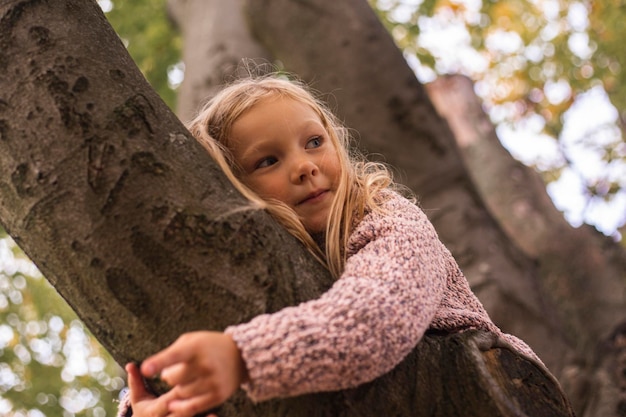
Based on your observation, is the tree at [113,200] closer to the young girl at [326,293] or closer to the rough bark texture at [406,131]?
the young girl at [326,293]

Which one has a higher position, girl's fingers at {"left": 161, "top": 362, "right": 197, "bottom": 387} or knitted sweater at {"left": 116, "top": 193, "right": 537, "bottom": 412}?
girl's fingers at {"left": 161, "top": 362, "right": 197, "bottom": 387}

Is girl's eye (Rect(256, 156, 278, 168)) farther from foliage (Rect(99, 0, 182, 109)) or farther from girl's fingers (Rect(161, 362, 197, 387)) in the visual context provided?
foliage (Rect(99, 0, 182, 109))

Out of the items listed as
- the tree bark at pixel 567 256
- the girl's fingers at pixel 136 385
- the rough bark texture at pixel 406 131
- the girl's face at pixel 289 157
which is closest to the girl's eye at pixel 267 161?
the girl's face at pixel 289 157

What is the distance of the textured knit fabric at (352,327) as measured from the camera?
1.16 metres

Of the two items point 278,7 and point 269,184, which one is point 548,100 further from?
point 269,184

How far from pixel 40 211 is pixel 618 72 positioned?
8.30 metres

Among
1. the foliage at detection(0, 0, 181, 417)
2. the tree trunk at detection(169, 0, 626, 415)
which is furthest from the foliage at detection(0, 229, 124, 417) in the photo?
the tree trunk at detection(169, 0, 626, 415)

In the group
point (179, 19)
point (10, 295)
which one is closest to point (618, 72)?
point (179, 19)

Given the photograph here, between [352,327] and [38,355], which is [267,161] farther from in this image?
[38,355]

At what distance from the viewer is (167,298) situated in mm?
1260

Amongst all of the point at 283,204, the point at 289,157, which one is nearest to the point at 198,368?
the point at 283,204

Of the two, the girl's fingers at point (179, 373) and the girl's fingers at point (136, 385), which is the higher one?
the girl's fingers at point (179, 373)

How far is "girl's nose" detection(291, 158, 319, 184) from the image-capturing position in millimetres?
1790

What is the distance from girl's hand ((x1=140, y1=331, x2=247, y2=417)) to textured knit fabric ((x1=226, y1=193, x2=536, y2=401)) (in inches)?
1.3
